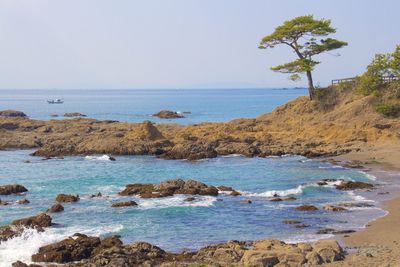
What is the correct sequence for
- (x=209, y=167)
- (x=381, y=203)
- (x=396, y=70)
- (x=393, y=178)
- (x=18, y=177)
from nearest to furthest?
(x=381, y=203) → (x=393, y=178) → (x=18, y=177) → (x=209, y=167) → (x=396, y=70)

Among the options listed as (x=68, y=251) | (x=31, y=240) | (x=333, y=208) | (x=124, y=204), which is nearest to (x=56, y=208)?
(x=124, y=204)

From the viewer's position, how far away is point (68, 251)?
2153 centimetres

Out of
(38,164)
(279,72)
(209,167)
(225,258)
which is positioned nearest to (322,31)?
(279,72)

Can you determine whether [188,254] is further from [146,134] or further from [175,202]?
[146,134]

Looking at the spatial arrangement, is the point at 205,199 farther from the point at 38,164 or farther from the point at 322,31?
the point at 322,31

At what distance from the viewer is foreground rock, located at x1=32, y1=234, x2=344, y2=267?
19284 millimetres

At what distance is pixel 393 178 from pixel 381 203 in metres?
8.65

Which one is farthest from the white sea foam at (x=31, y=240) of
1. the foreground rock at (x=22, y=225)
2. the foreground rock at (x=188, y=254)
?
the foreground rock at (x=188, y=254)

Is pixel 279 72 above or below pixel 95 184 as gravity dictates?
above

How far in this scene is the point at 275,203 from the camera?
3228 centimetres

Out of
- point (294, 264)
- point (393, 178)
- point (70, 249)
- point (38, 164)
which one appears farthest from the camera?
point (38, 164)

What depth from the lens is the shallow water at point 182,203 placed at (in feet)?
83.9

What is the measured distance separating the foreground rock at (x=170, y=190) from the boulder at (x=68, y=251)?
12.5 meters

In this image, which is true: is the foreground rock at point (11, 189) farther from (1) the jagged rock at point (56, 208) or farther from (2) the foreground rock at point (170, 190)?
(1) the jagged rock at point (56, 208)
